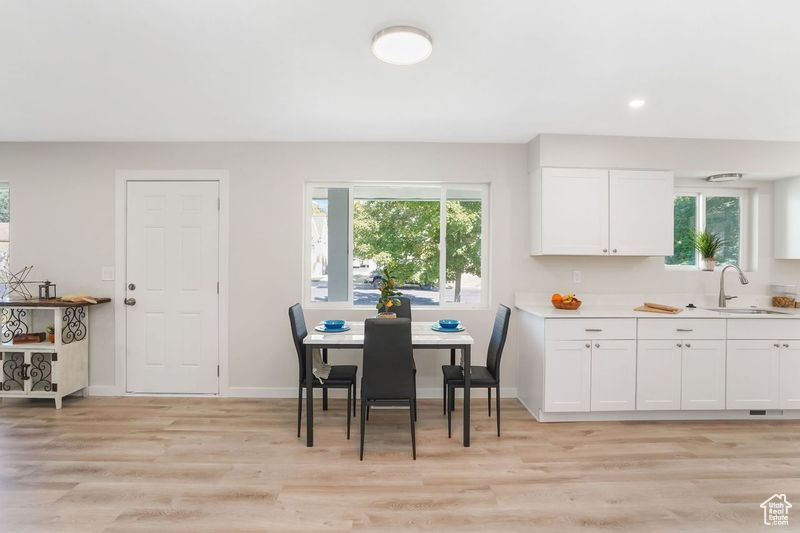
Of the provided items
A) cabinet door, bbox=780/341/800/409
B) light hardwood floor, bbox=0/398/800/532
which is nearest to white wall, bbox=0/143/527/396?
light hardwood floor, bbox=0/398/800/532

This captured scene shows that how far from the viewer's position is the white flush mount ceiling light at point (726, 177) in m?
3.68

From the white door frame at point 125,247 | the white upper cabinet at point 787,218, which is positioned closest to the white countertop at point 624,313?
the white upper cabinet at point 787,218

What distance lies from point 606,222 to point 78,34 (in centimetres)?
384

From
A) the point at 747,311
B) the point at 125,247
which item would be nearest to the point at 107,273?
the point at 125,247

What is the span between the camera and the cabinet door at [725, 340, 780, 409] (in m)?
3.23

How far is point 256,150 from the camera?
3795mm

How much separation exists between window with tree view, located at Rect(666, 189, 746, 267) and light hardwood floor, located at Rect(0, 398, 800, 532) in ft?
5.41

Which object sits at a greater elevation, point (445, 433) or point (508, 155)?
point (508, 155)

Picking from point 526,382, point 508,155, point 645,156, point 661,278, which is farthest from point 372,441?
point 645,156

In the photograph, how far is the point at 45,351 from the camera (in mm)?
3422

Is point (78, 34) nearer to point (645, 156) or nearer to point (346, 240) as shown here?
point (346, 240)

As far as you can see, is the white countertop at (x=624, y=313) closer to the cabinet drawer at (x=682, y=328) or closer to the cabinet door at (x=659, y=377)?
the cabinet drawer at (x=682, y=328)

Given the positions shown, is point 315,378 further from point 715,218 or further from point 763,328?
point 715,218

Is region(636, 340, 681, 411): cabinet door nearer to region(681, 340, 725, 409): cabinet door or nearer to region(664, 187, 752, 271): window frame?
region(681, 340, 725, 409): cabinet door
